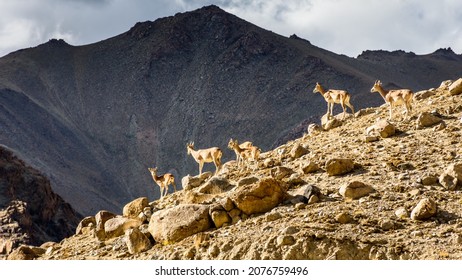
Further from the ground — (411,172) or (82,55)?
(82,55)

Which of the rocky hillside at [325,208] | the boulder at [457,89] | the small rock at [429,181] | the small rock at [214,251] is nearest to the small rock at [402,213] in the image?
the rocky hillside at [325,208]

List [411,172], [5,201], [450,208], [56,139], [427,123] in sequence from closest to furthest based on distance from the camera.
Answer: [450,208] < [411,172] < [427,123] < [5,201] < [56,139]

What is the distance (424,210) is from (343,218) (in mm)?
1995

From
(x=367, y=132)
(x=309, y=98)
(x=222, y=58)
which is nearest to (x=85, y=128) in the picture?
(x=222, y=58)

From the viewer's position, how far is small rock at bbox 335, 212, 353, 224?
1586cm

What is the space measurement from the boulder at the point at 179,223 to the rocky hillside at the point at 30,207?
175ft

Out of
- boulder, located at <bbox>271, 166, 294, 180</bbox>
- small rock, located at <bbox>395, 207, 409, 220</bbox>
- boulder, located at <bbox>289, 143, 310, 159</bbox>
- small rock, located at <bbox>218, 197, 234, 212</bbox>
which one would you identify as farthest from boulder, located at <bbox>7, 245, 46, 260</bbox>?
small rock, located at <bbox>395, 207, 409, 220</bbox>

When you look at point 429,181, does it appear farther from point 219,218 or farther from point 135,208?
point 135,208

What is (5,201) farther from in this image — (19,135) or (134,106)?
(134,106)

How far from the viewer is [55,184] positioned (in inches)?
4422

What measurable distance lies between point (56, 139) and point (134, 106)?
26.6 meters

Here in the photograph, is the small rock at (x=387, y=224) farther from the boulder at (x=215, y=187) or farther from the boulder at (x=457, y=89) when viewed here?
the boulder at (x=457, y=89)

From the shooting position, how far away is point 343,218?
Result: 15898 millimetres

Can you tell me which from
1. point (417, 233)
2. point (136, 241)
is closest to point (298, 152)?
point (136, 241)
